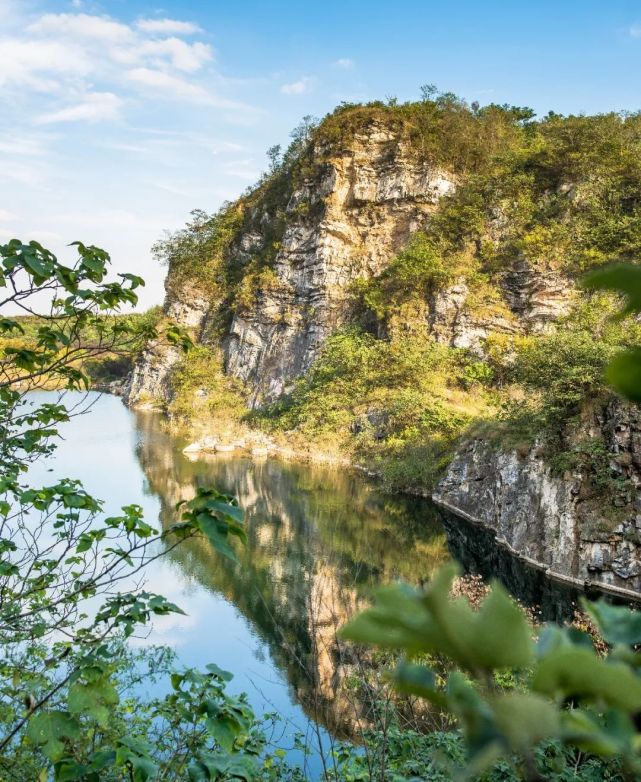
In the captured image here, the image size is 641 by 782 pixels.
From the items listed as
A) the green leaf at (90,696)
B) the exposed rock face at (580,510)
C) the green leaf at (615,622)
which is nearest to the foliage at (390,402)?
the exposed rock face at (580,510)

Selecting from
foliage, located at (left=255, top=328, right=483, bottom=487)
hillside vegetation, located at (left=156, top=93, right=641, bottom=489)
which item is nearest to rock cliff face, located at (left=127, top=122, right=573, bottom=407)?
hillside vegetation, located at (left=156, top=93, right=641, bottom=489)

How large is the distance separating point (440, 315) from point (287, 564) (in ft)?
42.6

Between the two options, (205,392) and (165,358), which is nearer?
(205,392)

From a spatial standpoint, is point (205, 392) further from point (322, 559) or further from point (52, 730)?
point (52, 730)

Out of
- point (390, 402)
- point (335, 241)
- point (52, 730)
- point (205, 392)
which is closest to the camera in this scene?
point (52, 730)

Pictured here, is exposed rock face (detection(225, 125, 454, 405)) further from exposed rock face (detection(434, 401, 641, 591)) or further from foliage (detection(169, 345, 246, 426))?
exposed rock face (detection(434, 401, 641, 591))

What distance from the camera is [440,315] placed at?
20.0 m

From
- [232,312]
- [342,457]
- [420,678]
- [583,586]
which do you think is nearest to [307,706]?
[583,586]

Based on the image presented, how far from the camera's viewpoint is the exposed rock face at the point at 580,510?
833 cm

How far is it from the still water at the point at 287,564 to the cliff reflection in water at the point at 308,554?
2 cm

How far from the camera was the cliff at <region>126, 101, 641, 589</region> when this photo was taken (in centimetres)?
956

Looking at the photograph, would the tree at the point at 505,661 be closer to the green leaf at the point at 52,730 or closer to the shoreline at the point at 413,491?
the green leaf at the point at 52,730

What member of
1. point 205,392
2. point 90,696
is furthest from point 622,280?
point 205,392

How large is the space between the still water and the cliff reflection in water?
0.08ft
